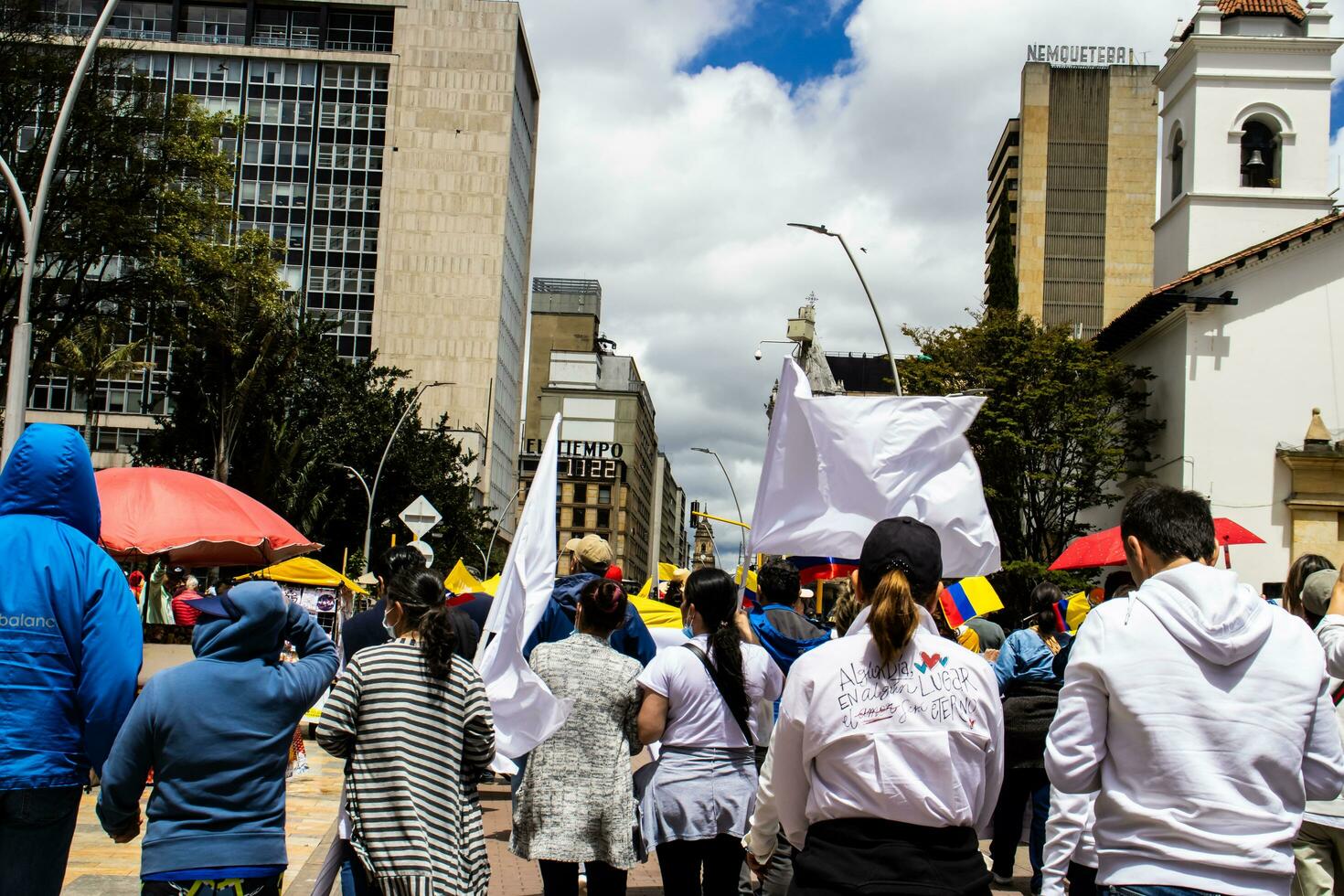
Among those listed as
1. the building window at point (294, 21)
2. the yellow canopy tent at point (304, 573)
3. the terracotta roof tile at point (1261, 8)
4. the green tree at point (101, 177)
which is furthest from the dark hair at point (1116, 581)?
the building window at point (294, 21)

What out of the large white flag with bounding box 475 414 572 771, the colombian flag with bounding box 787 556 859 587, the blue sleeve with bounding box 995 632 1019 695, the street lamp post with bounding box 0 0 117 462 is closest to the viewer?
the large white flag with bounding box 475 414 572 771

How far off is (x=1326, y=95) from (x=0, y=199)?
3566 cm

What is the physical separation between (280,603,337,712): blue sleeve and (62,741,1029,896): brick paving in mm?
2982

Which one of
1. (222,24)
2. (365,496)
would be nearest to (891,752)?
(365,496)

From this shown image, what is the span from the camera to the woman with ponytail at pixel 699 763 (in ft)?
19.1

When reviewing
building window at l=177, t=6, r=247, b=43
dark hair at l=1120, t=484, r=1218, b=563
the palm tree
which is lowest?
dark hair at l=1120, t=484, r=1218, b=563

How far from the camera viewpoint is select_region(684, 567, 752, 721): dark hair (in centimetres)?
594

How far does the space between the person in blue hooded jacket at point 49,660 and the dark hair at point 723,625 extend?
2392 millimetres

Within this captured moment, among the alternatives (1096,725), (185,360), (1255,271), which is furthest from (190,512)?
(1255,271)

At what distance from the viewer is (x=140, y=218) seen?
2644cm

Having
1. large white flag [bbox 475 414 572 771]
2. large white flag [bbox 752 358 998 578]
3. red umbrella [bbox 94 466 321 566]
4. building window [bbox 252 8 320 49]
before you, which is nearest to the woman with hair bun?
large white flag [bbox 475 414 572 771]

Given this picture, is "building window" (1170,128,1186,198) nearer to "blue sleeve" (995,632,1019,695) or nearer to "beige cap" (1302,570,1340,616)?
"blue sleeve" (995,632,1019,695)

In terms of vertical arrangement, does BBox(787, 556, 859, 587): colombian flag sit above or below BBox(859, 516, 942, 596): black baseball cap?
below

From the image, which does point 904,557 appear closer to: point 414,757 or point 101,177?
point 414,757
